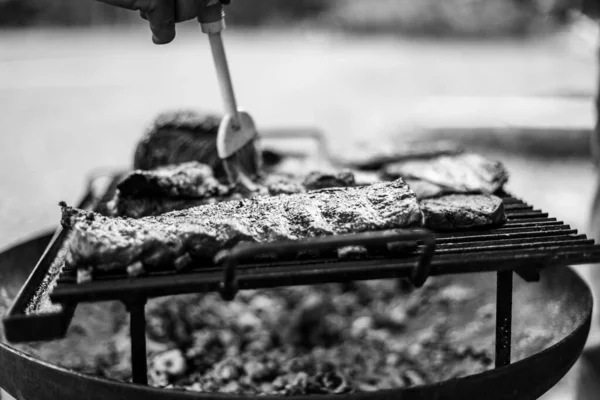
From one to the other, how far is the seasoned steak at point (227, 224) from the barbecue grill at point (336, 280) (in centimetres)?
5

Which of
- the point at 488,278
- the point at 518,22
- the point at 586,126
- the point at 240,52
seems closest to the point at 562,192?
the point at 586,126

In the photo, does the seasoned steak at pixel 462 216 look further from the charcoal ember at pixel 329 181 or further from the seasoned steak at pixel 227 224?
the charcoal ember at pixel 329 181

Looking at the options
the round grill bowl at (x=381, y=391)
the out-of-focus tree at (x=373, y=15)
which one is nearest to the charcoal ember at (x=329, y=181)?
the round grill bowl at (x=381, y=391)

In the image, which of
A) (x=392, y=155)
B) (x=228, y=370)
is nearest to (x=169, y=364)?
(x=228, y=370)

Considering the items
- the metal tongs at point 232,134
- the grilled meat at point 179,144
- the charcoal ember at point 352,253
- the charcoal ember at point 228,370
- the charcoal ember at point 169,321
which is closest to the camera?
the charcoal ember at point 352,253

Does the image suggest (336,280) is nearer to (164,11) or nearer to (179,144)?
(164,11)

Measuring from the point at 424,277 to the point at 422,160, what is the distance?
105 cm

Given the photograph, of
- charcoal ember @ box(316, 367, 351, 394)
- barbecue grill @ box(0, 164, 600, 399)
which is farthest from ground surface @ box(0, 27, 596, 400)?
barbecue grill @ box(0, 164, 600, 399)

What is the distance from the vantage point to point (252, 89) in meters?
10.3

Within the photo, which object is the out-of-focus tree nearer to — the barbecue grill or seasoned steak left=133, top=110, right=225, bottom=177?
seasoned steak left=133, top=110, right=225, bottom=177

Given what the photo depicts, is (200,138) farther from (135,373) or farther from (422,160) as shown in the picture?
(135,373)

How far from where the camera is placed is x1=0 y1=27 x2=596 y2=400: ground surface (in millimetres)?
6551

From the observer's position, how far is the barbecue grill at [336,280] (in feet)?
5.68

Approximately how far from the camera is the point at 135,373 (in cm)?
194
